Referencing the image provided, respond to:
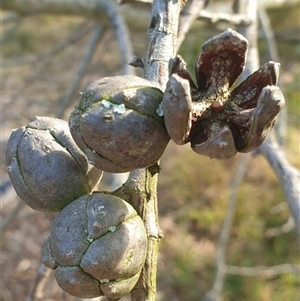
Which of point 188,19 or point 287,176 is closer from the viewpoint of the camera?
point 287,176

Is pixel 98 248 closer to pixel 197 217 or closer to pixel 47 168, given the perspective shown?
pixel 47 168

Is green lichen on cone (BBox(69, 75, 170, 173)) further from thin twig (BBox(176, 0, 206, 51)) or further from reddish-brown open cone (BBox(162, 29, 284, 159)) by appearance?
thin twig (BBox(176, 0, 206, 51))

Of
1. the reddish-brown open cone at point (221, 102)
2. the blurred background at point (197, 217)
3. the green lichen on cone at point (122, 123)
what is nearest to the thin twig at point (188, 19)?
the reddish-brown open cone at point (221, 102)

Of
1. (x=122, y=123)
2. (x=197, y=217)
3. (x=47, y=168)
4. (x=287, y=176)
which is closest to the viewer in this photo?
(x=122, y=123)

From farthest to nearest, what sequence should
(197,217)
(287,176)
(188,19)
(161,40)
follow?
1. (197,217)
2. (188,19)
3. (287,176)
4. (161,40)

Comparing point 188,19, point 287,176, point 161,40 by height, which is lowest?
point 287,176

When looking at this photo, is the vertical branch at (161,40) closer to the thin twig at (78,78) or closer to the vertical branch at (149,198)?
the vertical branch at (149,198)

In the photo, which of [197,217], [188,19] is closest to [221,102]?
[188,19]
